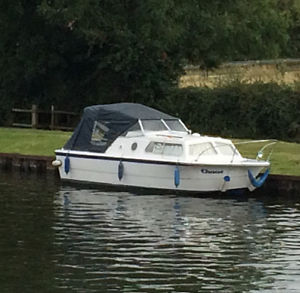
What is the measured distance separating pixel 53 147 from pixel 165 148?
803 centimetres

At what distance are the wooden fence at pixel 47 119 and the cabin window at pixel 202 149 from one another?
58.9 feet

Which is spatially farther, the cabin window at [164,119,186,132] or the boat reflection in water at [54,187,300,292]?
the cabin window at [164,119,186,132]

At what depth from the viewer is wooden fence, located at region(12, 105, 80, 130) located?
4800cm

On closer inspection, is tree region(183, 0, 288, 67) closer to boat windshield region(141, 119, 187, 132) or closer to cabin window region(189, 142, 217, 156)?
boat windshield region(141, 119, 187, 132)

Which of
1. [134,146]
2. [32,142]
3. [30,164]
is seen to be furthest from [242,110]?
[134,146]

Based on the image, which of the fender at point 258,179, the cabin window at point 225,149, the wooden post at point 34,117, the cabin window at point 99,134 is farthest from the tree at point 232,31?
the fender at point 258,179

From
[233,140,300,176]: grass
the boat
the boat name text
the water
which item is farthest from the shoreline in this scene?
the boat name text

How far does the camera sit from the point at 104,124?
106 feet

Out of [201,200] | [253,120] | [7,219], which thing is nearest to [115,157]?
[201,200]

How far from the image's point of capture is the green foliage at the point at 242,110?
1603 inches

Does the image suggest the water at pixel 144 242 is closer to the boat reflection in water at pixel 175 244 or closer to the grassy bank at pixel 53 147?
the boat reflection in water at pixel 175 244

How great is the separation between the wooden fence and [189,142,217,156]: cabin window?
17951mm

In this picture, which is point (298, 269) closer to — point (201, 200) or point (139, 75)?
point (201, 200)

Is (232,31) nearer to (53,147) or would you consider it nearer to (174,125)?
(53,147)
